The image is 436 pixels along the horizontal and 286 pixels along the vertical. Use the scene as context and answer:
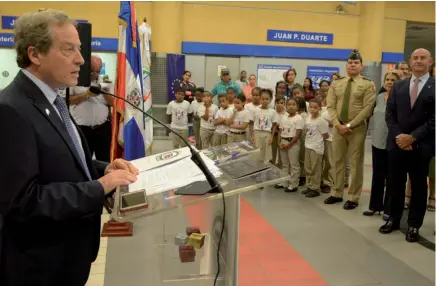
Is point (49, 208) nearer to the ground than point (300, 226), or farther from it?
farther from it

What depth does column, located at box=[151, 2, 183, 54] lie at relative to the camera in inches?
370

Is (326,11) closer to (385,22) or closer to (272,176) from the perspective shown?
(385,22)

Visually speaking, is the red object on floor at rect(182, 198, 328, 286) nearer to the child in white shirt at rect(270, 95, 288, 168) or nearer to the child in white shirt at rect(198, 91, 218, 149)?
the child in white shirt at rect(270, 95, 288, 168)

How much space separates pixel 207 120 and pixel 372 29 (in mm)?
6754

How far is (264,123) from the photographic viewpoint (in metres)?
5.01

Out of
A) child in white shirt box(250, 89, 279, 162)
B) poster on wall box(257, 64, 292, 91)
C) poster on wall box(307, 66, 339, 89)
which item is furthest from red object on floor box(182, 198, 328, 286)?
poster on wall box(307, 66, 339, 89)

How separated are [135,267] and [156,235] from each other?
2.01 feet

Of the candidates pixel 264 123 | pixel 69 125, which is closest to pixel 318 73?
pixel 264 123

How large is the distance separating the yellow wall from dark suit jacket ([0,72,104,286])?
8712mm

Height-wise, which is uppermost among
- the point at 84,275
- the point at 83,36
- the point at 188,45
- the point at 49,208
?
the point at 188,45

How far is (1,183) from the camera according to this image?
104cm

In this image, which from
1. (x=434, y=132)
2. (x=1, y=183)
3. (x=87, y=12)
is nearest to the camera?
(x=1, y=183)

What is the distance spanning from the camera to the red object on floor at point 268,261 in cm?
268

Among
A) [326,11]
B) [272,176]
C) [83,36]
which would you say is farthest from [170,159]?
[326,11]
